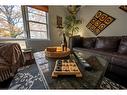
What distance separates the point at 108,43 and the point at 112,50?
0.27 m

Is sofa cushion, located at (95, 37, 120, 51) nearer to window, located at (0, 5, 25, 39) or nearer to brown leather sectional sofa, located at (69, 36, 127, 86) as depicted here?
brown leather sectional sofa, located at (69, 36, 127, 86)

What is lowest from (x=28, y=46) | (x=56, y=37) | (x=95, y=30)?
(x=28, y=46)

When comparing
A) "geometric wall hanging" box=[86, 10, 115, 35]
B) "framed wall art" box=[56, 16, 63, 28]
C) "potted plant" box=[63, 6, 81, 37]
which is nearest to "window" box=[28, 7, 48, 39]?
"framed wall art" box=[56, 16, 63, 28]

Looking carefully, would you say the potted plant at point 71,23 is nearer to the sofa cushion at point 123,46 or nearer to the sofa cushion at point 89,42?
the sofa cushion at point 89,42

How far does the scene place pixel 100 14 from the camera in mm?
3320

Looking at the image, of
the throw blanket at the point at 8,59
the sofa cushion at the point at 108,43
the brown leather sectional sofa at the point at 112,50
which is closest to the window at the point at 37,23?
the brown leather sectional sofa at the point at 112,50

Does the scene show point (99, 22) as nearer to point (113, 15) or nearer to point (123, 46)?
point (113, 15)

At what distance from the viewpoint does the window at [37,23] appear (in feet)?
9.83

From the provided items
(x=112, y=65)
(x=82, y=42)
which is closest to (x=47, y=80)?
(x=112, y=65)

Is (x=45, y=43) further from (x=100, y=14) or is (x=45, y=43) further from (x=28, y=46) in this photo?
(x=100, y=14)

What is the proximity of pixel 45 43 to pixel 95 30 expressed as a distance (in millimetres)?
1706

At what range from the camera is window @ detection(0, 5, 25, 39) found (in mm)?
2527
